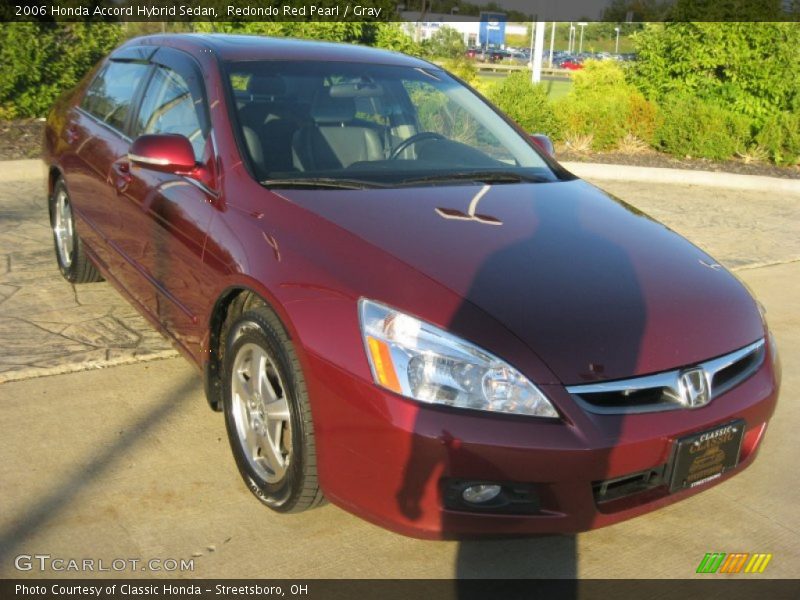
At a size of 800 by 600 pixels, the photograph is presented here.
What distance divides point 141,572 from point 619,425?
1586 millimetres

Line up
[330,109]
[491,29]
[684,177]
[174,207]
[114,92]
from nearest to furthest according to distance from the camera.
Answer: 1. [174,207]
2. [330,109]
3. [114,92]
4. [684,177]
5. [491,29]

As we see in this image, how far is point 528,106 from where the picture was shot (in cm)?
1270

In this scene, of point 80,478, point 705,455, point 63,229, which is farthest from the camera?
point 63,229

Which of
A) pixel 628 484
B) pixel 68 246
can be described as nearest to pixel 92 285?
pixel 68 246

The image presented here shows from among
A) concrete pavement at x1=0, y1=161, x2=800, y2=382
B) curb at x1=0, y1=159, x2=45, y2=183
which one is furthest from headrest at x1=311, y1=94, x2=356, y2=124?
curb at x1=0, y1=159, x2=45, y2=183

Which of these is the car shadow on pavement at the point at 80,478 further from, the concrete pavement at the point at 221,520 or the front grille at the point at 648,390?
the front grille at the point at 648,390

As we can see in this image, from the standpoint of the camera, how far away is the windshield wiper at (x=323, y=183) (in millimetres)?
3511

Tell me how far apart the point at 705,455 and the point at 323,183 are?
5.78ft

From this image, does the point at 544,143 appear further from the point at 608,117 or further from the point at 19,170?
the point at 608,117

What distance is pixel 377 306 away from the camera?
2.78 meters

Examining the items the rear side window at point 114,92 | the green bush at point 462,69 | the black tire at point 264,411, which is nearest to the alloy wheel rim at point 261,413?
the black tire at point 264,411

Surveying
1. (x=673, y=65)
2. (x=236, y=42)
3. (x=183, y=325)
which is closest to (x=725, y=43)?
(x=673, y=65)

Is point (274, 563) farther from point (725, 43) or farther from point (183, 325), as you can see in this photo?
point (725, 43)

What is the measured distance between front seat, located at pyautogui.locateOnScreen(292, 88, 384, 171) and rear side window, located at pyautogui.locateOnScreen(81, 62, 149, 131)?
1.22 metres
